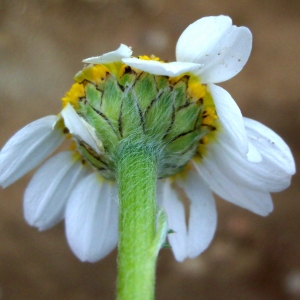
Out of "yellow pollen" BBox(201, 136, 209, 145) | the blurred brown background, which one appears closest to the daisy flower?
"yellow pollen" BBox(201, 136, 209, 145)

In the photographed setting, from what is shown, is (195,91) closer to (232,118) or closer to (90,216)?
(232,118)

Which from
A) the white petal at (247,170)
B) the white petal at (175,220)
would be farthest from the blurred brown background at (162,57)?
the white petal at (247,170)

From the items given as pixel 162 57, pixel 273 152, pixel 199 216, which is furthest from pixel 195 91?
pixel 162 57

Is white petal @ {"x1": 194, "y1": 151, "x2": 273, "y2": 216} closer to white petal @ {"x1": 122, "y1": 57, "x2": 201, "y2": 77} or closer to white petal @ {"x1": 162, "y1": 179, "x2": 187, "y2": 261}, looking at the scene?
white petal @ {"x1": 162, "y1": 179, "x2": 187, "y2": 261}

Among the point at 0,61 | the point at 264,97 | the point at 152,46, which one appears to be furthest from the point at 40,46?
the point at 264,97

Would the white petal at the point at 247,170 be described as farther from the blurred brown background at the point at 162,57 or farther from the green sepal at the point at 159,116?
the blurred brown background at the point at 162,57
